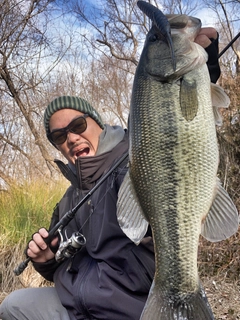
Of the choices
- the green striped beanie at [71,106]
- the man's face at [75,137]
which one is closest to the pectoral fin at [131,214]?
the man's face at [75,137]

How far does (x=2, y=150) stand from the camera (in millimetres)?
10703

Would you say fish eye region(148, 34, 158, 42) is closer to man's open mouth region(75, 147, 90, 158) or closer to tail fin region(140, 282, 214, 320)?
tail fin region(140, 282, 214, 320)

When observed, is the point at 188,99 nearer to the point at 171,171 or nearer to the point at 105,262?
the point at 171,171

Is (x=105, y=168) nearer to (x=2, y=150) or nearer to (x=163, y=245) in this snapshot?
(x=163, y=245)

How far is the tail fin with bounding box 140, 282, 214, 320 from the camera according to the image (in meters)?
1.43

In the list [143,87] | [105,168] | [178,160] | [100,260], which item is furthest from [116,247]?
[143,87]

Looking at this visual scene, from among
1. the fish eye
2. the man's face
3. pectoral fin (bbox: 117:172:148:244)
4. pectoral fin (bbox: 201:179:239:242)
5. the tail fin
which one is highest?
the fish eye

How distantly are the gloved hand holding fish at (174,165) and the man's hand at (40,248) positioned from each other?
102 cm

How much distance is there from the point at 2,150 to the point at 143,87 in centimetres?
982

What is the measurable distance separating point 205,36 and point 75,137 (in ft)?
3.57

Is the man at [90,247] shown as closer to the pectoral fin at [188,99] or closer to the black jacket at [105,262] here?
the black jacket at [105,262]

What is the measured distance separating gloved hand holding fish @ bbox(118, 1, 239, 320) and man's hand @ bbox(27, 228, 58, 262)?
3.33 ft

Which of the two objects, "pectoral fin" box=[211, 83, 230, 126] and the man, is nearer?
"pectoral fin" box=[211, 83, 230, 126]

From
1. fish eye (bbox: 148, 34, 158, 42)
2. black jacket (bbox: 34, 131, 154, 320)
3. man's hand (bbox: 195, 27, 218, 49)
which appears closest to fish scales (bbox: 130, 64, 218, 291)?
fish eye (bbox: 148, 34, 158, 42)
